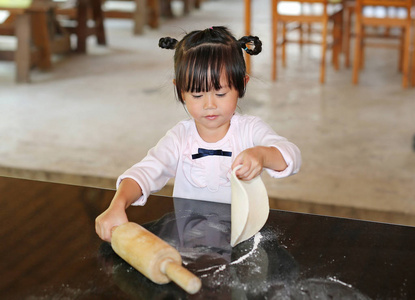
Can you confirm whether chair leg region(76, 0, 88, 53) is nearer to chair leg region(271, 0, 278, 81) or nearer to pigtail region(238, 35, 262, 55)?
chair leg region(271, 0, 278, 81)

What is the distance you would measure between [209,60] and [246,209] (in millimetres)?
406

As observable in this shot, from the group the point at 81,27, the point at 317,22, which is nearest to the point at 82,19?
the point at 81,27

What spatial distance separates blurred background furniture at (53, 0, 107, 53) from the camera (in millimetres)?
6242

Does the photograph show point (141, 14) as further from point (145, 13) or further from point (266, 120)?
point (266, 120)

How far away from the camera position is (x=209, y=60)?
130 centimetres

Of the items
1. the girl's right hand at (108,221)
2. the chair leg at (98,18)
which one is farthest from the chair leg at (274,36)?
the girl's right hand at (108,221)

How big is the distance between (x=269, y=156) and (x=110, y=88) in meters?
3.95

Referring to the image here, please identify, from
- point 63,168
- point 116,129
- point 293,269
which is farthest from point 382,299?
point 116,129

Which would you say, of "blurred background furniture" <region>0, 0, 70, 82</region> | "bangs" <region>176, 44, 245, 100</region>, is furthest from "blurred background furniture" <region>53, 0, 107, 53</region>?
"bangs" <region>176, 44, 245, 100</region>

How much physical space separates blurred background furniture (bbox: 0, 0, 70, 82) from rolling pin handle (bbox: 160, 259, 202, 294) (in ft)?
15.0

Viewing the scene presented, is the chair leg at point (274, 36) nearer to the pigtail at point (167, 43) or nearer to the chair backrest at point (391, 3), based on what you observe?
the chair backrest at point (391, 3)

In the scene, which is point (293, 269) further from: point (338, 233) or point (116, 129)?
point (116, 129)

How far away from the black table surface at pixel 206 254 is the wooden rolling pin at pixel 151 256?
0.8 inches

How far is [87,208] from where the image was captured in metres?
1.19
